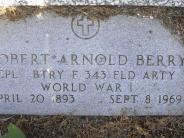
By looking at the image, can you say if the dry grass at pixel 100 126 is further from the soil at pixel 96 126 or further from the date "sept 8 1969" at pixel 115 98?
the date "sept 8 1969" at pixel 115 98

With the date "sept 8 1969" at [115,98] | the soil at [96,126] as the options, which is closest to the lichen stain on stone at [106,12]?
the date "sept 8 1969" at [115,98]

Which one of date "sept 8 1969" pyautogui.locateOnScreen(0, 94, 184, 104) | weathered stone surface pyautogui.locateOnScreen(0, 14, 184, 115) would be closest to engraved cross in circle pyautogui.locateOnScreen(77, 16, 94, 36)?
weathered stone surface pyautogui.locateOnScreen(0, 14, 184, 115)

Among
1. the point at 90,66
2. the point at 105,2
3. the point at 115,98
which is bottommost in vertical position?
the point at 115,98

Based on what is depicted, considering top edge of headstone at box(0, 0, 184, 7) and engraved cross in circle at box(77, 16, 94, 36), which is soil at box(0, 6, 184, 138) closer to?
engraved cross in circle at box(77, 16, 94, 36)

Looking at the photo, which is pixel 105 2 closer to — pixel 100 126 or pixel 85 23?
pixel 85 23

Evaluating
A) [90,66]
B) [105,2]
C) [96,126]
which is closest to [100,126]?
[96,126]

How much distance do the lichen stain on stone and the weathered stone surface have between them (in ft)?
0.13

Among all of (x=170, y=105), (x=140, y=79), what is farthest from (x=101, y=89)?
(x=170, y=105)

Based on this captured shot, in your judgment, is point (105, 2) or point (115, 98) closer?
point (105, 2)

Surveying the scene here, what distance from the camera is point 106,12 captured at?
11.7 feet

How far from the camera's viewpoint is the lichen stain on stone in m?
3.56

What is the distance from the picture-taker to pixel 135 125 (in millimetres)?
3725

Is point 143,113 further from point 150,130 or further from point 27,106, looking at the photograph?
point 27,106

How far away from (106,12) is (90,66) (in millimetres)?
408
